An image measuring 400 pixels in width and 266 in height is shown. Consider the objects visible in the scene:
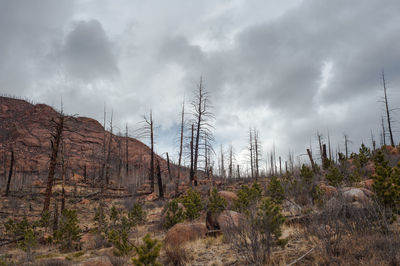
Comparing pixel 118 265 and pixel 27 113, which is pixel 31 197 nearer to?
pixel 118 265

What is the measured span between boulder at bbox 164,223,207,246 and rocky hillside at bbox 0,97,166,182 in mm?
38424

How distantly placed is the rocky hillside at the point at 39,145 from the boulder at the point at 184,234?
126 ft

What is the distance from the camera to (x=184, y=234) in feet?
23.6

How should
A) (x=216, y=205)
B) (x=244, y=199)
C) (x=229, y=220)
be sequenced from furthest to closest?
(x=244, y=199), (x=216, y=205), (x=229, y=220)

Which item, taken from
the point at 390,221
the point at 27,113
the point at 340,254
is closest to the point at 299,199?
the point at 390,221

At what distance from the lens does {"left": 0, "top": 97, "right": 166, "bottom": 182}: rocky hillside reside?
47000 mm

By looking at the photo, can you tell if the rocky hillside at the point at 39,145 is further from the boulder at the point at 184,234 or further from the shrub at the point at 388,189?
the shrub at the point at 388,189

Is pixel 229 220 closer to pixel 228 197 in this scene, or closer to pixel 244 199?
pixel 244 199

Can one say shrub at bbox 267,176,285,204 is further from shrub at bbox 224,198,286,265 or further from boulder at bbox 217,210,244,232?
shrub at bbox 224,198,286,265

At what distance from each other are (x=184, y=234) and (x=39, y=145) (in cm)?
5779

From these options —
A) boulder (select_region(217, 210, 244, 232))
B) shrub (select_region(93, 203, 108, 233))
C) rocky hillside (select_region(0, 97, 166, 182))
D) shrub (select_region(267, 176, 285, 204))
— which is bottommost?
shrub (select_region(93, 203, 108, 233))

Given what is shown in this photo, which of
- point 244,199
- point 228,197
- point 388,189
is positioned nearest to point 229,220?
point 244,199

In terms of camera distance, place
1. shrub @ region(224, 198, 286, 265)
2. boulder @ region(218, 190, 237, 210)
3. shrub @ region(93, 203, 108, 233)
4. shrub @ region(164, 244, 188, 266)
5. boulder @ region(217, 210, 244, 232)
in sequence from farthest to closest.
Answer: boulder @ region(218, 190, 237, 210), shrub @ region(93, 203, 108, 233), shrub @ region(164, 244, 188, 266), boulder @ region(217, 210, 244, 232), shrub @ region(224, 198, 286, 265)

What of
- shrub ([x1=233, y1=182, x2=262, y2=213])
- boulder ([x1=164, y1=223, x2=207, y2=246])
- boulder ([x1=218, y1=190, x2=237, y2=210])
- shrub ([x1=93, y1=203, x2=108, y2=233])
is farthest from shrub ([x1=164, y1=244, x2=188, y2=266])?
boulder ([x1=218, y1=190, x2=237, y2=210])
